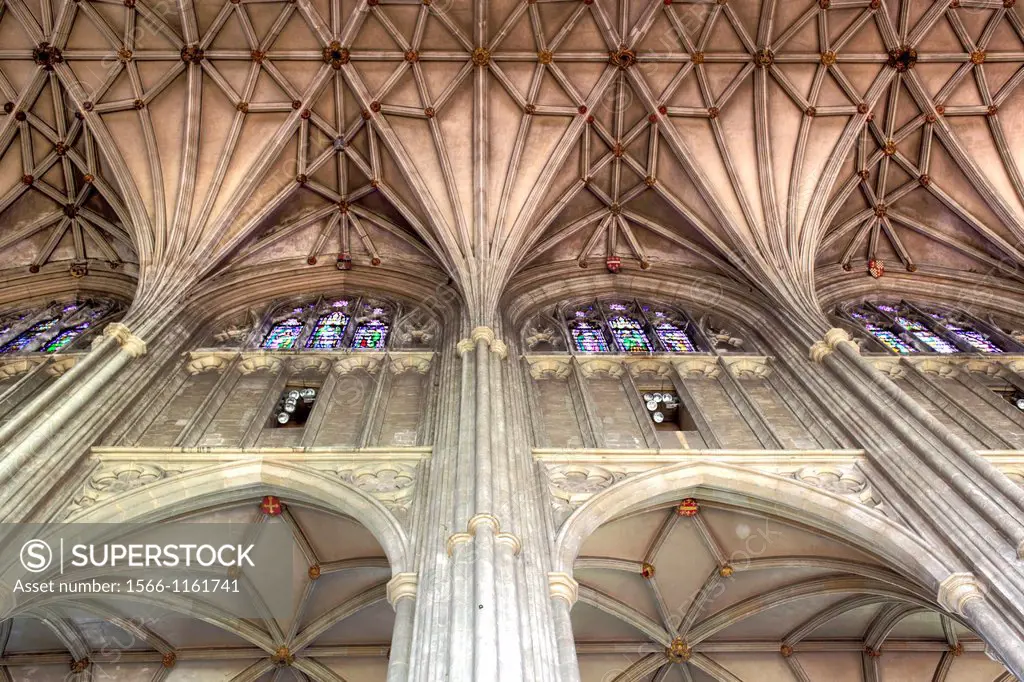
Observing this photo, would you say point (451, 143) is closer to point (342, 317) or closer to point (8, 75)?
point (342, 317)

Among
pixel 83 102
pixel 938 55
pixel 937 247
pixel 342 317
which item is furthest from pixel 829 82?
pixel 83 102

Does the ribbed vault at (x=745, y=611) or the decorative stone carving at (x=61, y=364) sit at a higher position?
the decorative stone carving at (x=61, y=364)

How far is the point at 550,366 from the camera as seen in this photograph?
13383 millimetres

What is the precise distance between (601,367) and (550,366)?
2.80 ft

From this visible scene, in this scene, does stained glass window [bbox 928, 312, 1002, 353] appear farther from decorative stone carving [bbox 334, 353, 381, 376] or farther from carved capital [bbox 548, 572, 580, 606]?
decorative stone carving [bbox 334, 353, 381, 376]

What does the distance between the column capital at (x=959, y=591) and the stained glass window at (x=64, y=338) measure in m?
13.4

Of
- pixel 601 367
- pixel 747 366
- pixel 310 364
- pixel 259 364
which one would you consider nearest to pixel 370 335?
pixel 310 364

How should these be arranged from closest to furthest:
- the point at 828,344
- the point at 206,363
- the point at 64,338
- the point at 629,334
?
the point at 828,344 → the point at 206,363 → the point at 64,338 → the point at 629,334

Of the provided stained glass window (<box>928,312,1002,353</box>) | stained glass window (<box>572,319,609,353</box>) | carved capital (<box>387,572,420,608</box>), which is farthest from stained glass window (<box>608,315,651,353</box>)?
carved capital (<box>387,572,420,608</box>)

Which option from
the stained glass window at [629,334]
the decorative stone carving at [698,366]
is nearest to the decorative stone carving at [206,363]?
the stained glass window at [629,334]

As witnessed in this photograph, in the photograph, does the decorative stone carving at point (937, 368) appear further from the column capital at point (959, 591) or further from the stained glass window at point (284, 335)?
the stained glass window at point (284, 335)

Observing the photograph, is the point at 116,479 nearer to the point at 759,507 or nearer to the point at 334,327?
the point at 334,327

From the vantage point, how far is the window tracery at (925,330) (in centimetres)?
1446

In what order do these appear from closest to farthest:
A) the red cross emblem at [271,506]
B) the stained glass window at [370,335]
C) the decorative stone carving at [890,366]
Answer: the red cross emblem at [271,506] < the decorative stone carving at [890,366] < the stained glass window at [370,335]
